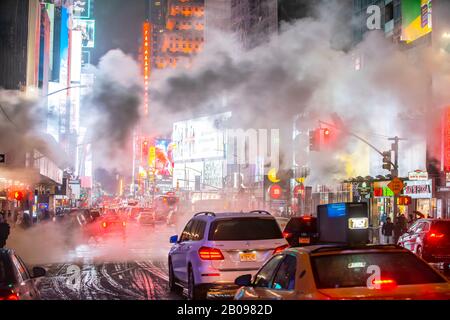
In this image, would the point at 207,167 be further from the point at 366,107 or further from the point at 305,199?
the point at 366,107

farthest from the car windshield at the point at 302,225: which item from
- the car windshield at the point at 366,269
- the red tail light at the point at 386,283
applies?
the red tail light at the point at 386,283

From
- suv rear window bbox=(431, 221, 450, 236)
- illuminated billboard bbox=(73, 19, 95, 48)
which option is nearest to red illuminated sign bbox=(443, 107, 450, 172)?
suv rear window bbox=(431, 221, 450, 236)

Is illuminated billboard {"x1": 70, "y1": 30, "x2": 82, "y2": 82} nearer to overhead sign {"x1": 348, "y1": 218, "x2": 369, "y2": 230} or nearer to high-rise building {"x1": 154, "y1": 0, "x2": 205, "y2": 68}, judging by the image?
high-rise building {"x1": 154, "y1": 0, "x2": 205, "y2": 68}

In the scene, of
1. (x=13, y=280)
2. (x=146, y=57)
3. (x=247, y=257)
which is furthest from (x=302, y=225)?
(x=146, y=57)

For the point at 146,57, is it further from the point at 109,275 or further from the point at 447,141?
the point at 109,275

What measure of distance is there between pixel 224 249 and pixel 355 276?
478 cm

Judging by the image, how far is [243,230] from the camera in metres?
10.4

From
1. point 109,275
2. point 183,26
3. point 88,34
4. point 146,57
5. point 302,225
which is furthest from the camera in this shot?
point 88,34

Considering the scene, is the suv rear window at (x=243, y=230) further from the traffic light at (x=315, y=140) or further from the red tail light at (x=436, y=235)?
the traffic light at (x=315, y=140)

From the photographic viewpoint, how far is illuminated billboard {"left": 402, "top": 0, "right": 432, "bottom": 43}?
3459 centimetres

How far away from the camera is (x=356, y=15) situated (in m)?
45.4

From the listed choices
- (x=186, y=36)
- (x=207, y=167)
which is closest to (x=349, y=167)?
(x=207, y=167)

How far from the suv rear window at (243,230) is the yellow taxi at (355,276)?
4.36 meters

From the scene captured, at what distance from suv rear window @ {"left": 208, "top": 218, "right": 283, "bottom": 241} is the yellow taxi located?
4364mm
